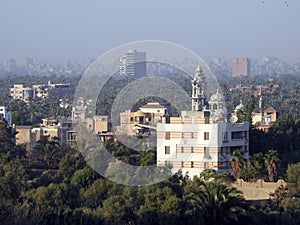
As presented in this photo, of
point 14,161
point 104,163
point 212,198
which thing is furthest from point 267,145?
point 212,198

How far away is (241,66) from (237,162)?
227 ft

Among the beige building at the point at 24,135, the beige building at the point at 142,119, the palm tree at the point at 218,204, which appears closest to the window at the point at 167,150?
the beige building at the point at 142,119

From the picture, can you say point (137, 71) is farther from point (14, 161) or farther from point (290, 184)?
point (290, 184)

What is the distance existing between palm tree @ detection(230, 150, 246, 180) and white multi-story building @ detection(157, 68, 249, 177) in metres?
0.33

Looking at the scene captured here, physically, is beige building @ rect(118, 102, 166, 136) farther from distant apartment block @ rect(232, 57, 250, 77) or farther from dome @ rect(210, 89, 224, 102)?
distant apartment block @ rect(232, 57, 250, 77)

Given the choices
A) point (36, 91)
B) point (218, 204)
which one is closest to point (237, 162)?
point (218, 204)

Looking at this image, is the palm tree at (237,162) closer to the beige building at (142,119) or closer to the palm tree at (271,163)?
the palm tree at (271,163)

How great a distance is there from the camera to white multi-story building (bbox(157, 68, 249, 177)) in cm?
1789

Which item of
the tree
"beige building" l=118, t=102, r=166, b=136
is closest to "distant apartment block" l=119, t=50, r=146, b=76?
"beige building" l=118, t=102, r=166, b=136

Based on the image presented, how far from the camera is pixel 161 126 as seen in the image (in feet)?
60.6

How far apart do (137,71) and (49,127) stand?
3.41 meters

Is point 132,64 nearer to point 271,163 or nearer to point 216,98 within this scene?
point 216,98

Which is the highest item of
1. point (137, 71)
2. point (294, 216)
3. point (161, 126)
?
point (137, 71)

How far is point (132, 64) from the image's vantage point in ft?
81.6
